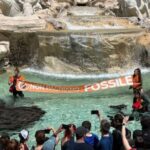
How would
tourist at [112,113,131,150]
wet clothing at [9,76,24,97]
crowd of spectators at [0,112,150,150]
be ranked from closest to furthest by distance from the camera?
crowd of spectators at [0,112,150,150], tourist at [112,113,131,150], wet clothing at [9,76,24,97]

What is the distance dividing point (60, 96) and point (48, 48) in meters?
4.38

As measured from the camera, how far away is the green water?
9680 millimetres

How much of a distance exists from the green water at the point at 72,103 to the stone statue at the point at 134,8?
7.58 meters

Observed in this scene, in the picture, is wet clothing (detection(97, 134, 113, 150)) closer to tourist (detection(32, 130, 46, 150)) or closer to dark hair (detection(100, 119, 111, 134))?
dark hair (detection(100, 119, 111, 134))

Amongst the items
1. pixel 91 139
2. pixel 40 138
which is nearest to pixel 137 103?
pixel 91 139

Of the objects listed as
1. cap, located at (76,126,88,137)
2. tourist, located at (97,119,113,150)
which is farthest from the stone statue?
cap, located at (76,126,88,137)

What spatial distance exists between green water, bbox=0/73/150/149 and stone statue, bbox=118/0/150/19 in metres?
7.58

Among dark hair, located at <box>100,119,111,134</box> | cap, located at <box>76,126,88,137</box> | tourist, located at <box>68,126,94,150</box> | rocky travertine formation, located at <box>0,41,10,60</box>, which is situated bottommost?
tourist, located at <box>68,126,94,150</box>

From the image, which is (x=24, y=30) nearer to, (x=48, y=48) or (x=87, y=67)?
(x=48, y=48)

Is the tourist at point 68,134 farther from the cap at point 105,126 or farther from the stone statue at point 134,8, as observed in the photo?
the stone statue at point 134,8

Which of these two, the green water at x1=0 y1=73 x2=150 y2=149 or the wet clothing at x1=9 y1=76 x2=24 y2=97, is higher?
the wet clothing at x1=9 y1=76 x2=24 y2=97

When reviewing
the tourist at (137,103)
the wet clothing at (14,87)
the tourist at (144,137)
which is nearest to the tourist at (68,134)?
the tourist at (144,137)

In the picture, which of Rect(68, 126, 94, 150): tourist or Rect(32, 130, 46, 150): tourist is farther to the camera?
Rect(32, 130, 46, 150): tourist

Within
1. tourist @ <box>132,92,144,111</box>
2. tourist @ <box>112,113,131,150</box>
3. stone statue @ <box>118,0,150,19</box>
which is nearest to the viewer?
→ tourist @ <box>112,113,131,150</box>
